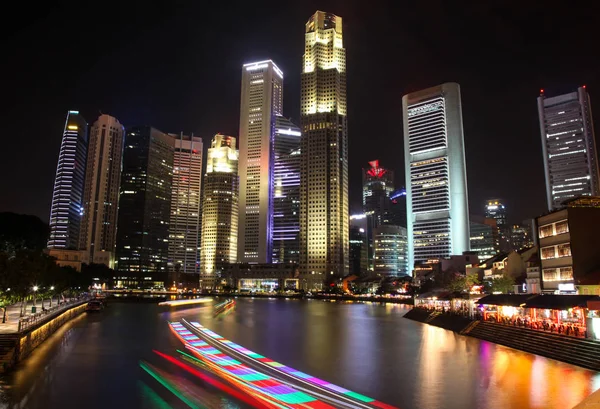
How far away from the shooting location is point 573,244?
53.8m

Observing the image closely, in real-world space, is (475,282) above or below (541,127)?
below

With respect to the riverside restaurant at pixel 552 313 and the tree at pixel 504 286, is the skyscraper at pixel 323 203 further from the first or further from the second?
the riverside restaurant at pixel 552 313

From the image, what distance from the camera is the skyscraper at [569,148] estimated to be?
182 m

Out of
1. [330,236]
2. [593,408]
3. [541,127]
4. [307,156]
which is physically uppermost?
[541,127]

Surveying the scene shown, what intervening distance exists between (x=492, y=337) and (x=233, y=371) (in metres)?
27.9

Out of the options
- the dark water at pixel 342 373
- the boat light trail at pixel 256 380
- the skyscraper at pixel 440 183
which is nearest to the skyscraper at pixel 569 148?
the skyscraper at pixel 440 183

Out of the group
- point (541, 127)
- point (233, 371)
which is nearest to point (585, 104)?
point (541, 127)

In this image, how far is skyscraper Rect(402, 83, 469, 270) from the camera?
18500 cm

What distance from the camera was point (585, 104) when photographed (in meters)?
186

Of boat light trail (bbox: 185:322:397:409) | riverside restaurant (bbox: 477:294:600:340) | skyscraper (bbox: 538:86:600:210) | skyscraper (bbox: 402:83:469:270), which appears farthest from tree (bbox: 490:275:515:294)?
skyscraper (bbox: 538:86:600:210)

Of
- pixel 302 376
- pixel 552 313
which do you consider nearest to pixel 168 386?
pixel 302 376

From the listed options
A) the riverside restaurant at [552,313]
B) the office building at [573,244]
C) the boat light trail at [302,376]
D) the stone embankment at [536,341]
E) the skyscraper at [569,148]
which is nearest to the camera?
the boat light trail at [302,376]

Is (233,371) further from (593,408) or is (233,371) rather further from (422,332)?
(422,332)

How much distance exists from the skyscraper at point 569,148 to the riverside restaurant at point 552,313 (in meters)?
161
